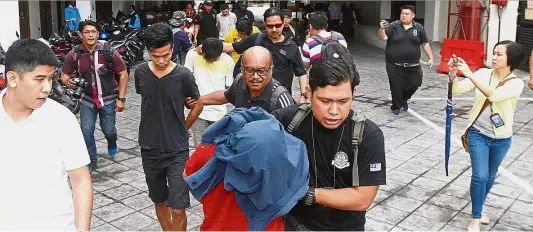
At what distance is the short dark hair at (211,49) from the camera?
592 centimetres

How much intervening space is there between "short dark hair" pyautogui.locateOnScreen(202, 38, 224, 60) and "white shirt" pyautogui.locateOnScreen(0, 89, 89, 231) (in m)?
3.10

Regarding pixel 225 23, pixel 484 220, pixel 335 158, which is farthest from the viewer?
pixel 225 23

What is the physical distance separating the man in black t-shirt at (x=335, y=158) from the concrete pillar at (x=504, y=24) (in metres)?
12.2

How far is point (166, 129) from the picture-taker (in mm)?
4703

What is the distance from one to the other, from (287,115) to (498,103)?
2724 millimetres

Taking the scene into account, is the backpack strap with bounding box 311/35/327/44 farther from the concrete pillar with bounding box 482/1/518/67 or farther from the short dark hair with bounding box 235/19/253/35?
the concrete pillar with bounding box 482/1/518/67

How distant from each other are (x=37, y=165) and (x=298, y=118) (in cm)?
128

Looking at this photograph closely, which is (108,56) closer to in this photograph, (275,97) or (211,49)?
(211,49)

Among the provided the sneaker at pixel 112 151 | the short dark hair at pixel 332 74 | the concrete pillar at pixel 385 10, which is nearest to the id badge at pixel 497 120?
the short dark hair at pixel 332 74

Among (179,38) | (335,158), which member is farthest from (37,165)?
(179,38)

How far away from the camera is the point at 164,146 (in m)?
4.69

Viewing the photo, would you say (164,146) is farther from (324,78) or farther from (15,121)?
(324,78)

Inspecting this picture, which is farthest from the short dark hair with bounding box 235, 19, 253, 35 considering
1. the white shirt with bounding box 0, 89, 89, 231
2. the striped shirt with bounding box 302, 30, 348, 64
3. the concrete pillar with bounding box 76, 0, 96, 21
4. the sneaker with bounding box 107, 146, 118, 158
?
the concrete pillar with bounding box 76, 0, 96, 21

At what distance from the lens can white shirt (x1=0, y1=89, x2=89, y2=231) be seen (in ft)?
9.15
